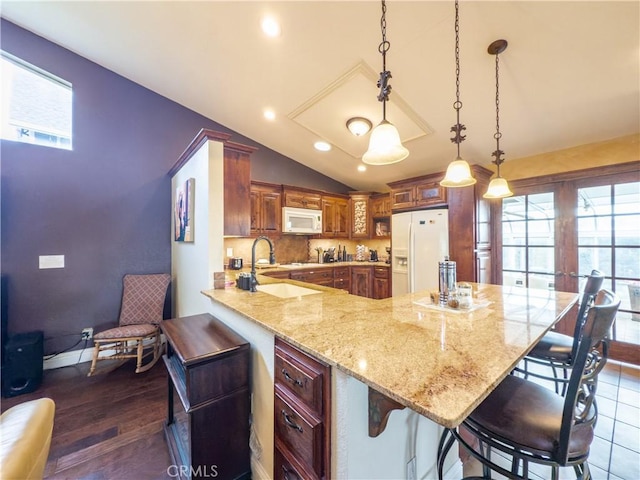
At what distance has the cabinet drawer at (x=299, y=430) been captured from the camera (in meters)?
0.89

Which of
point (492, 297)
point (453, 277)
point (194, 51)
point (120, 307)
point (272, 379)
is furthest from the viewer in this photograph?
point (120, 307)

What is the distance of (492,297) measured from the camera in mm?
1787

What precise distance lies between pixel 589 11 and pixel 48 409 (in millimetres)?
3429

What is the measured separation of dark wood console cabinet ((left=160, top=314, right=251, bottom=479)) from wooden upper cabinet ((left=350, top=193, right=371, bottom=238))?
3.83 meters

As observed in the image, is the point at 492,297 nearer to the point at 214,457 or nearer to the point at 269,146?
the point at 214,457

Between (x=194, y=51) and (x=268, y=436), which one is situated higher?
(x=194, y=51)

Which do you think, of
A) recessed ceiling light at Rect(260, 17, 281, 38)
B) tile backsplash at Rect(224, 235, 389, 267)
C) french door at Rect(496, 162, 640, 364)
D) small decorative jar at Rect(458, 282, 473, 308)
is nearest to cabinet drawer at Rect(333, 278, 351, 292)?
tile backsplash at Rect(224, 235, 389, 267)

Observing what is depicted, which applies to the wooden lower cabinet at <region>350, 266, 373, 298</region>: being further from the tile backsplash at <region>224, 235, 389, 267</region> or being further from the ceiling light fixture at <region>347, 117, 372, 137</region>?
the ceiling light fixture at <region>347, 117, 372, 137</region>

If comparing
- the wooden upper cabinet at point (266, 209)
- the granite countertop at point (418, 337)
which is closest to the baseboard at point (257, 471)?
the granite countertop at point (418, 337)

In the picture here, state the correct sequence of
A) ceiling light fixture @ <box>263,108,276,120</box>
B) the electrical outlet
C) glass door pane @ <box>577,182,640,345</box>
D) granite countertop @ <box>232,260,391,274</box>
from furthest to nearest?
granite countertop @ <box>232,260,391,274</box> < ceiling light fixture @ <box>263,108,276,120</box> < glass door pane @ <box>577,182,640,345</box> < the electrical outlet

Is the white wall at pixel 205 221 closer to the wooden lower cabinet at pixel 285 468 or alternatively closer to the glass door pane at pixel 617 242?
the wooden lower cabinet at pixel 285 468

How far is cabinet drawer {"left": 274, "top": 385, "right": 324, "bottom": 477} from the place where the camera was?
35.1 inches

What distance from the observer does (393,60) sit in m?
2.25

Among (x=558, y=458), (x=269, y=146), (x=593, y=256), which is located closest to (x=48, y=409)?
(x=558, y=458)
